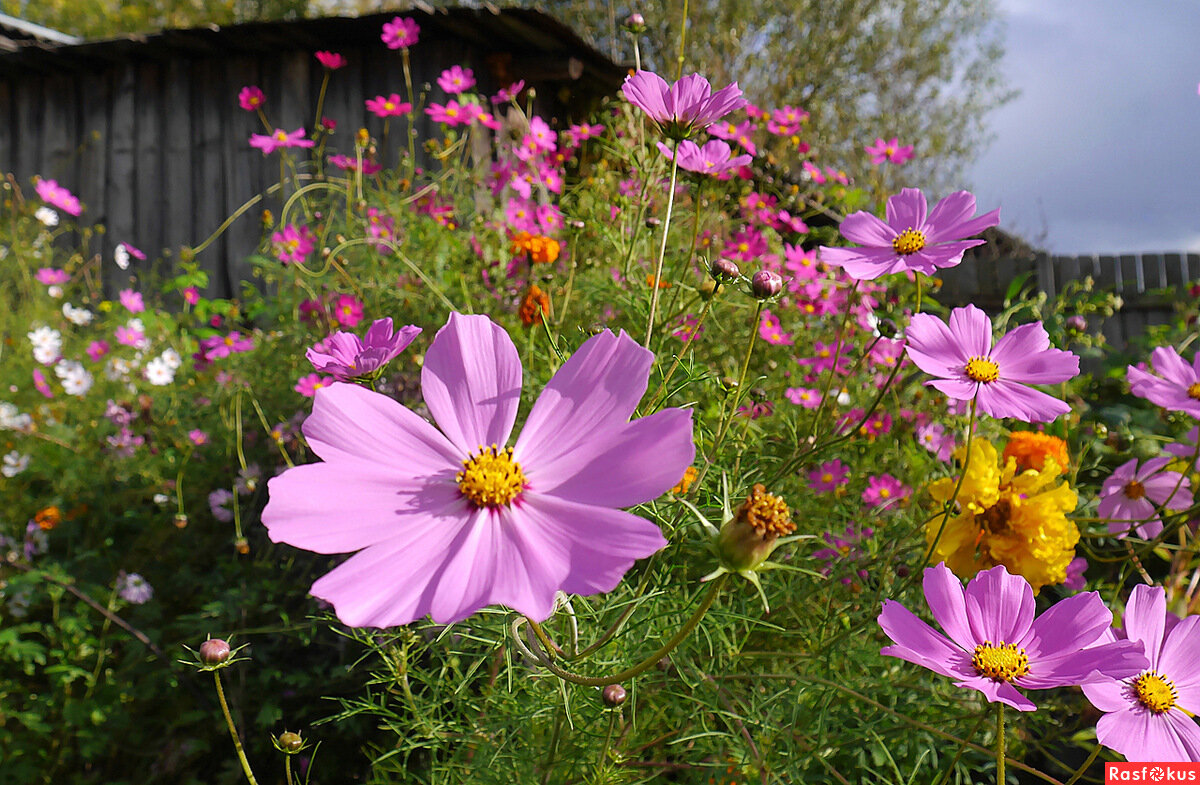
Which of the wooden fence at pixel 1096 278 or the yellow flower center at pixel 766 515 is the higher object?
the wooden fence at pixel 1096 278

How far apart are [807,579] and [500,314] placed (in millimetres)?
824

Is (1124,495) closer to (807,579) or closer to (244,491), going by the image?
(807,579)

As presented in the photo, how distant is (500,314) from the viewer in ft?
5.09

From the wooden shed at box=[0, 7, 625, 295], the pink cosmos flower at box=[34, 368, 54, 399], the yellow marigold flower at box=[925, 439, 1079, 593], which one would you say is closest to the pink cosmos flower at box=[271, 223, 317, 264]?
the pink cosmos flower at box=[34, 368, 54, 399]

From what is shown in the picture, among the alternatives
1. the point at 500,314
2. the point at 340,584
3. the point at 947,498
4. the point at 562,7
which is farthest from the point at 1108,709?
the point at 562,7

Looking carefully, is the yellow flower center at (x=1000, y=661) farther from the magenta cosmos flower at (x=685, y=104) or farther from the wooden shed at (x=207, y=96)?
the wooden shed at (x=207, y=96)

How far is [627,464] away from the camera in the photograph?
44cm

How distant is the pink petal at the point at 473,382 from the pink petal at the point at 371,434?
0.05ft

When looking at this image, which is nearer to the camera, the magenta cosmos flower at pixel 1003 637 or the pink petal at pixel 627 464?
the pink petal at pixel 627 464

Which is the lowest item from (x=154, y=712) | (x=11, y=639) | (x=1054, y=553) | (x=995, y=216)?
(x=154, y=712)

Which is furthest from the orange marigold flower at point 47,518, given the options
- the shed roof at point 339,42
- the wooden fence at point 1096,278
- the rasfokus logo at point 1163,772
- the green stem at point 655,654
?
the wooden fence at point 1096,278

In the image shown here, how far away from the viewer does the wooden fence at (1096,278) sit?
17.6 feet

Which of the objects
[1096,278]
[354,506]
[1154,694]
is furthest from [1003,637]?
[1096,278]

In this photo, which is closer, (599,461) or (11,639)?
(599,461)
